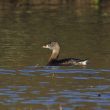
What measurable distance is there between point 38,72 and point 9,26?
35.9 feet

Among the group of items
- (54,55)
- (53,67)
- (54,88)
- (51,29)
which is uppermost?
(54,88)

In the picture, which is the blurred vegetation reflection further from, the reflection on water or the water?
the reflection on water

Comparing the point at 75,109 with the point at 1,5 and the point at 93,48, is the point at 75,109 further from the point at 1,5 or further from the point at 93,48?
the point at 1,5

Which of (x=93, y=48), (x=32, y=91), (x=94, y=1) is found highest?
(x=32, y=91)

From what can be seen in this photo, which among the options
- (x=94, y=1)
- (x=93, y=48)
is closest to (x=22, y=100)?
(x=93, y=48)

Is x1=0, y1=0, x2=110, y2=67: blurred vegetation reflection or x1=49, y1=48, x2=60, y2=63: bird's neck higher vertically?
x1=49, y1=48, x2=60, y2=63: bird's neck

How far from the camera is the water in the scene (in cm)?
1264

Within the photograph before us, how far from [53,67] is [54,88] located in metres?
3.32

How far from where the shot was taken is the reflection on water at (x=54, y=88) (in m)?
12.2

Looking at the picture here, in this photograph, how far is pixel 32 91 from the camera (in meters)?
13.6

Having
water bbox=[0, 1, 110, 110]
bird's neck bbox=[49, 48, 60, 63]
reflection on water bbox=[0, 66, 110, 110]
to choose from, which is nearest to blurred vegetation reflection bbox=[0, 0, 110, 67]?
water bbox=[0, 1, 110, 110]

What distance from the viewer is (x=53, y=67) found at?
1723 cm

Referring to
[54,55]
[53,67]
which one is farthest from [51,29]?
[53,67]

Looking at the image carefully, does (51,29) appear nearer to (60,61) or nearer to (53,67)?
(60,61)
